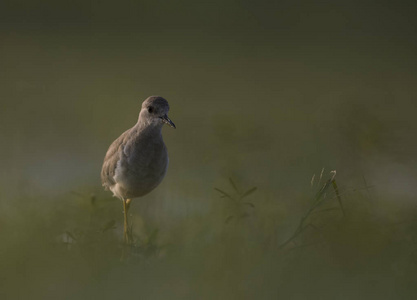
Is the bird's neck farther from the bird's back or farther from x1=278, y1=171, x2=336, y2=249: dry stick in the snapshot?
x1=278, y1=171, x2=336, y2=249: dry stick

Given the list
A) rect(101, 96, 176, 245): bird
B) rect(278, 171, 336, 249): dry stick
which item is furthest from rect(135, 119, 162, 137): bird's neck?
rect(278, 171, 336, 249): dry stick

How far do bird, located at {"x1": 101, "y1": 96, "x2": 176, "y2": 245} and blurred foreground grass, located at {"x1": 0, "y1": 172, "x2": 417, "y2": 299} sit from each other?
113 cm

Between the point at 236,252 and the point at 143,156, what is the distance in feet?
8.07

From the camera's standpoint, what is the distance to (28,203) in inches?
162

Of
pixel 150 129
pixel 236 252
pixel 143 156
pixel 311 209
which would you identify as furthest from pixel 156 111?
pixel 236 252

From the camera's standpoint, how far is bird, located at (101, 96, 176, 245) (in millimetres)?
5273

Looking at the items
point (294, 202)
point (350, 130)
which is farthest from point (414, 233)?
point (350, 130)

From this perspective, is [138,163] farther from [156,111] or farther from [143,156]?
[156,111]

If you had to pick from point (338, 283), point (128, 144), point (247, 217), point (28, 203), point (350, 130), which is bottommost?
point (338, 283)

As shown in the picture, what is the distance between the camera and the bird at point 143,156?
5.27m

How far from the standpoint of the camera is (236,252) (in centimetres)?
290

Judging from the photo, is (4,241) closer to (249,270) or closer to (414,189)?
(249,270)

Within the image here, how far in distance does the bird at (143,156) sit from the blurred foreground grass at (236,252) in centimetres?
113

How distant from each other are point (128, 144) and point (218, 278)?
9.80 feet
